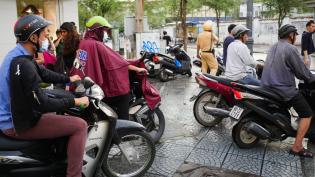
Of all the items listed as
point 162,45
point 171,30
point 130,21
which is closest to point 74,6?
point 130,21

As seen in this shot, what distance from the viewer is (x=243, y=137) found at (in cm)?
530

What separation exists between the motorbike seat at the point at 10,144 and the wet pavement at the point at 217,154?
1668 millimetres

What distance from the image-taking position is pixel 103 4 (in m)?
24.4

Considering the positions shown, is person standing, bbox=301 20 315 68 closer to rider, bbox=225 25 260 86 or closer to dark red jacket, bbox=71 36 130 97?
rider, bbox=225 25 260 86

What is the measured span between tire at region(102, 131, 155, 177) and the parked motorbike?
3.07 feet

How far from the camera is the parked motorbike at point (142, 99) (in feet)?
16.7

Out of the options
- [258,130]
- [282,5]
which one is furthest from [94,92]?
[282,5]

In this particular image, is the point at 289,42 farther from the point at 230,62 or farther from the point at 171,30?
the point at 171,30

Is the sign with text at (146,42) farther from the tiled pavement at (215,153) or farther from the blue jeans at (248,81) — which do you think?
the blue jeans at (248,81)

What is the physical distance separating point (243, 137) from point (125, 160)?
1.92m

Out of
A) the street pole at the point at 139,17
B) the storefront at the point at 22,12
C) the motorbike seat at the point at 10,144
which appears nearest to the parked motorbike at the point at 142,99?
the motorbike seat at the point at 10,144

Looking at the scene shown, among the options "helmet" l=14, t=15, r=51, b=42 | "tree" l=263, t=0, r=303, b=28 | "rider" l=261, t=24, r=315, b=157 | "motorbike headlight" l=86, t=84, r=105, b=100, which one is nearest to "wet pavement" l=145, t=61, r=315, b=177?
"rider" l=261, t=24, r=315, b=157

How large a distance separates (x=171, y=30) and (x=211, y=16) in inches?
677

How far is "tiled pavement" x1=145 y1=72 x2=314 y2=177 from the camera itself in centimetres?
Result: 465
